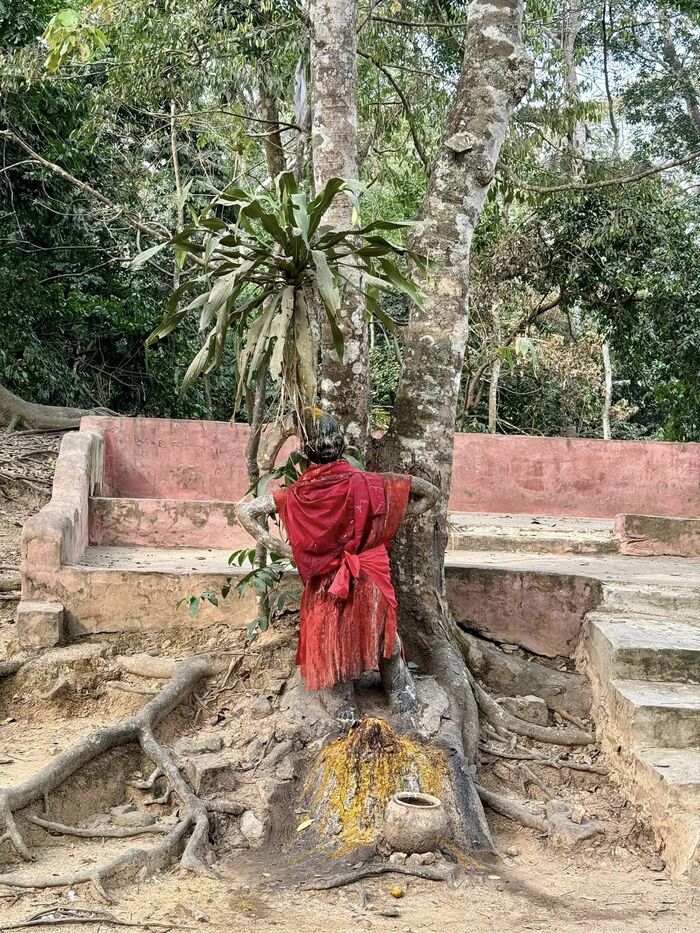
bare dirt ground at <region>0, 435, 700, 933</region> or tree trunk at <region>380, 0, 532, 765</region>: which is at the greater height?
tree trunk at <region>380, 0, 532, 765</region>

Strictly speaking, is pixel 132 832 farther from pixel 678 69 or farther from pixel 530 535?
→ pixel 678 69

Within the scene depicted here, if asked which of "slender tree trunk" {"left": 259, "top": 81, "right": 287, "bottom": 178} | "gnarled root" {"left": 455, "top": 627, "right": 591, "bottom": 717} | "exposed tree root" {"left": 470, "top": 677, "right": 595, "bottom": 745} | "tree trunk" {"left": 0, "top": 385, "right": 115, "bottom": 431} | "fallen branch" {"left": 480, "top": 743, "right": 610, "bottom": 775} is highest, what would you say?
"slender tree trunk" {"left": 259, "top": 81, "right": 287, "bottom": 178}

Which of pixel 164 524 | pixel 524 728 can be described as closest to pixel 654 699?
pixel 524 728

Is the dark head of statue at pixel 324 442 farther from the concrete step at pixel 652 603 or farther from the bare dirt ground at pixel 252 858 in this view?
the concrete step at pixel 652 603

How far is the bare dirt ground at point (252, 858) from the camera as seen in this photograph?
12.3 ft

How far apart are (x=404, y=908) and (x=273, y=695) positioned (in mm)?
1948

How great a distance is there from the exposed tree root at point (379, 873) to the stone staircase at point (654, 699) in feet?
3.48

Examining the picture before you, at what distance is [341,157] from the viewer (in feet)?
19.0

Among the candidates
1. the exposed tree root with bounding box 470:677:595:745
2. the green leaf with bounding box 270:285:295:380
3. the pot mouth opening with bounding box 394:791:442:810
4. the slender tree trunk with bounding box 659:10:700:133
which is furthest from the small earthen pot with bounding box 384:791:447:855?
the slender tree trunk with bounding box 659:10:700:133

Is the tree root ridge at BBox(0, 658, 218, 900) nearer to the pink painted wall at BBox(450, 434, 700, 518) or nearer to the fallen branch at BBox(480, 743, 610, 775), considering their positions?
the fallen branch at BBox(480, 743, 610, 775)

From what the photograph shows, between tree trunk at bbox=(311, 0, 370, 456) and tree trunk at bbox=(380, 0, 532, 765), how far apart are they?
11.0 inches

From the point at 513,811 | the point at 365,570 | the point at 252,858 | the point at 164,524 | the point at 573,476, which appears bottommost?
the point at 252,858

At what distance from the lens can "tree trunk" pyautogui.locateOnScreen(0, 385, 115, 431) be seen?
11.6 m

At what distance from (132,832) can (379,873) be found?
3.89 feet
